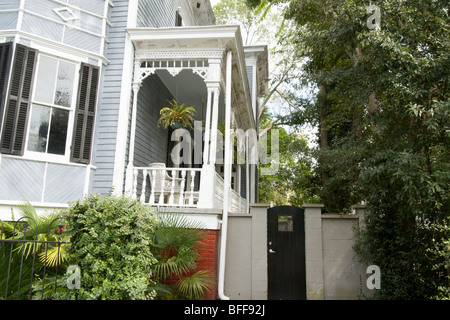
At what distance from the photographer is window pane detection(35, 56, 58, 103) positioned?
609 centimetres

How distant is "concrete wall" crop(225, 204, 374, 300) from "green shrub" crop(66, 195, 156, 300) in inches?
97.0

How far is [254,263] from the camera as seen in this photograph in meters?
6.52

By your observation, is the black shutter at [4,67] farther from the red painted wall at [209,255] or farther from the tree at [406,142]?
the tree at [406,142]

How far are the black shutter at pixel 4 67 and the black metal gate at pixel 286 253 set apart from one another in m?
5.36

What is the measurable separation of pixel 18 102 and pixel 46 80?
67cm

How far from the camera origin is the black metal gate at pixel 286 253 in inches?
260

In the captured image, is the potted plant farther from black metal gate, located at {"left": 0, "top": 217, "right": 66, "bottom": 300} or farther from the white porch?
black metal gate, located at {"left": 0, "top": 217, "right": 66, "bottom": 300}

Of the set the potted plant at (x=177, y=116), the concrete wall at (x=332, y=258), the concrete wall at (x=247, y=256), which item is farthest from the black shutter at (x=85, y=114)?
the concrete wall at (x=332, y=258)

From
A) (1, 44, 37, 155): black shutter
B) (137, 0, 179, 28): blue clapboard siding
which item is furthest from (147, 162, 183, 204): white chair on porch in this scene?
(137, 0, 179, 28): blue clapboard siding

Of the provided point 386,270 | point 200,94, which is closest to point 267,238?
point 386,270

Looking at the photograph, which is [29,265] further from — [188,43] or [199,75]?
[188,43]
